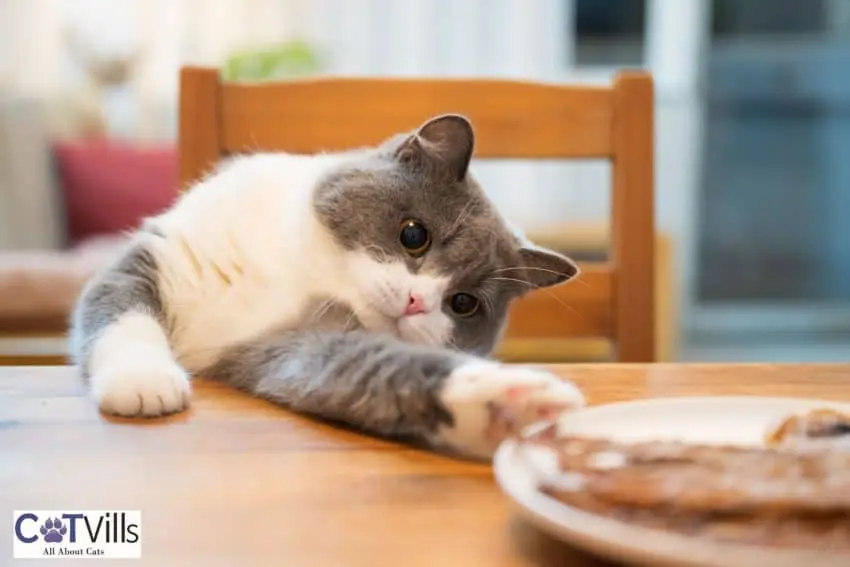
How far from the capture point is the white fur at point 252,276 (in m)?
0.96

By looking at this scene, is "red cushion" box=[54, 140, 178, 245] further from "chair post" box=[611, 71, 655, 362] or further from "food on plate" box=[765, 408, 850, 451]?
"food on plate" box=[765, 408, 850, 451]

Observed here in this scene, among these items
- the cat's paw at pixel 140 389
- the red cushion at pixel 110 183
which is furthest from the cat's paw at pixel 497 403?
the red cushion at pixel 110 183

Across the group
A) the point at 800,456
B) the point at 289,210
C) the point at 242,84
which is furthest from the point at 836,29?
the point at 800,456

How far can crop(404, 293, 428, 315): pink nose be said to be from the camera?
955 mm

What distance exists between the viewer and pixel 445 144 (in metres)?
1.03

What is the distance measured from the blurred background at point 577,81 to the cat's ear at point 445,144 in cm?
212

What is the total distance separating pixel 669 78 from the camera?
3674 millimetres

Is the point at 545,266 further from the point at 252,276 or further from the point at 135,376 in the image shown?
the point at 135,376

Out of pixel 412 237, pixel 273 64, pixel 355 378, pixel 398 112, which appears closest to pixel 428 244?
pixel 412 237

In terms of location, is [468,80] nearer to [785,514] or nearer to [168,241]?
[168,241]

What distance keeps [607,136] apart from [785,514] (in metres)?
1.03

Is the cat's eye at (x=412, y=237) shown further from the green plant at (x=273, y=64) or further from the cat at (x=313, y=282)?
the green plant at (x=273, y=64)

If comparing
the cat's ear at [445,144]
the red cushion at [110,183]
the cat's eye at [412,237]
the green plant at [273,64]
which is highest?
the green plant at [273,64]

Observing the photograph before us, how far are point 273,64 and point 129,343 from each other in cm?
239
